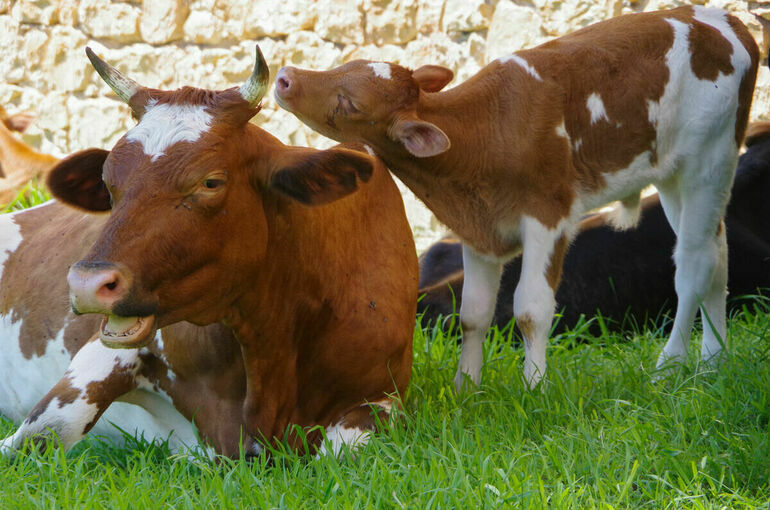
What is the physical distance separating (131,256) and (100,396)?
103cm

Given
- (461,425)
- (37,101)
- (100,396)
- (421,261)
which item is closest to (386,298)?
(461,425)

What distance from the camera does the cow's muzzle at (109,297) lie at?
2773 millimetres

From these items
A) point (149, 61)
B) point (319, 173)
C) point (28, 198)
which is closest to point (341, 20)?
point (149, 61)

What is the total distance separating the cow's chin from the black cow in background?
113 inches

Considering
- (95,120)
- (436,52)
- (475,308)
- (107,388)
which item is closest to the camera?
(107,388)

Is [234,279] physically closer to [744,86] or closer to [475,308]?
[475,308]

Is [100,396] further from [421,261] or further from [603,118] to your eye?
[421,261]

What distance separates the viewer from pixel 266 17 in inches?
415

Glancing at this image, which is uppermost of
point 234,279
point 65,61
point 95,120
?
point 234,279

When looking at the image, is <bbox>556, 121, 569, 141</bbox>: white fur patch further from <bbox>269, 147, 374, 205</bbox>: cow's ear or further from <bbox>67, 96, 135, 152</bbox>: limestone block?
<bbox>67, 96, 135, 152</bbox>: limestone block

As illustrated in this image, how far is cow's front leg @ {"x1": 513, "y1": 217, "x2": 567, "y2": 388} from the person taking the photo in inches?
158

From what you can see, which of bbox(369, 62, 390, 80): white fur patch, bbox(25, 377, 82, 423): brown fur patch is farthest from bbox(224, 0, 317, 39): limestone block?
bbox(25, 377, 82, 423): brown fur patch

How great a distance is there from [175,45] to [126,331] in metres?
8.38

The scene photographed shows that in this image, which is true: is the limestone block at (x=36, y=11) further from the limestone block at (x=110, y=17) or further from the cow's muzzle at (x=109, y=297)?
the cow's muzzle at (x=109, y=297)
